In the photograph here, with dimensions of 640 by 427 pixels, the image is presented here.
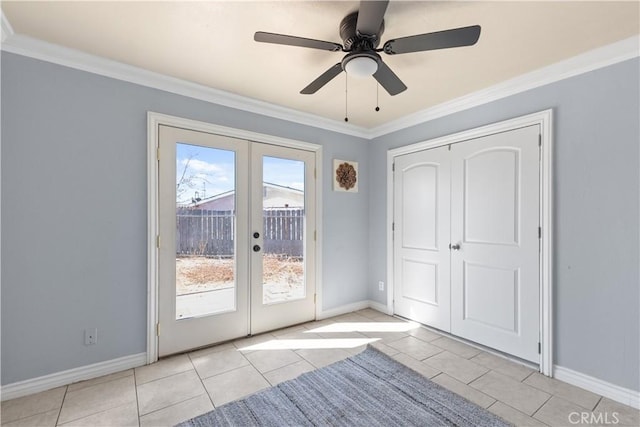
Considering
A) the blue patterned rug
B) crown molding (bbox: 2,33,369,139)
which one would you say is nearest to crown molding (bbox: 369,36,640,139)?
crown molding (bbox: 2,33,369,139)

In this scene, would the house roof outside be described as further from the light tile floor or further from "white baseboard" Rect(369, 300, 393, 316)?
"white baseboard" Rect(369, 300, 393, 316)

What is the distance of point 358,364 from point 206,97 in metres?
2.82

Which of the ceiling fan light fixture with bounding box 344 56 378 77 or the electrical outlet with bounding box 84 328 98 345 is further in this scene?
the electrical outlet with bounding box 84 328 98 345

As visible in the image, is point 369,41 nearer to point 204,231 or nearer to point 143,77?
point 143,77

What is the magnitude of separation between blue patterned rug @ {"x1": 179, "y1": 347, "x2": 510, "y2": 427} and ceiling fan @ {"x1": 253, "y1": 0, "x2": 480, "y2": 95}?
2.18 metres

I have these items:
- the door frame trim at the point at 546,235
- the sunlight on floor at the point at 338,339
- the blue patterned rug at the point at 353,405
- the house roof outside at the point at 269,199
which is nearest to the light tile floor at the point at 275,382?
the sunlight on floor at the point at 338,339

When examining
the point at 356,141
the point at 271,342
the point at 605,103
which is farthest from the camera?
the point at 356,141

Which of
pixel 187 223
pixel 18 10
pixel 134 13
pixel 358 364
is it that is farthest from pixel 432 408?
pixel 18 10

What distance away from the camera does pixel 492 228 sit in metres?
2.69

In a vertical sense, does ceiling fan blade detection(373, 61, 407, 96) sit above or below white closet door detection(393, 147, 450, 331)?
above

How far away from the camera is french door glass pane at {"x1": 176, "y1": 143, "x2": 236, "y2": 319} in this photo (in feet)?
8.68

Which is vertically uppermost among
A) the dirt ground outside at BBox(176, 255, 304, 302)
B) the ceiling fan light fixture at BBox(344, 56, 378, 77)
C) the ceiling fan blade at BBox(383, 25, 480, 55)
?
the ceiling fan blade at BBox(383, 25, 480, 55)

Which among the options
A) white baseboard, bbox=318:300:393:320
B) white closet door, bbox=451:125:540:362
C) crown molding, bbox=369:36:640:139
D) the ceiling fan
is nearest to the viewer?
the ceiling fan

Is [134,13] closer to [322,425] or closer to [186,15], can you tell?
[186,15]
